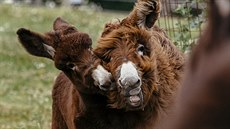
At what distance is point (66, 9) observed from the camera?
21.7 m

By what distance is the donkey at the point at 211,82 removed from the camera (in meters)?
1.56

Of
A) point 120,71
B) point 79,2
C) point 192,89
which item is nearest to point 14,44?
point 79,2

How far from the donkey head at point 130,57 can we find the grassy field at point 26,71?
368cm

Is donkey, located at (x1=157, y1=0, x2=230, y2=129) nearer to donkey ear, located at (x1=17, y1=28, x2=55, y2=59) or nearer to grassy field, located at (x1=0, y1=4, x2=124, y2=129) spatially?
donkey ear, located at (x1=17, y1=28, x2=55, y2=59)

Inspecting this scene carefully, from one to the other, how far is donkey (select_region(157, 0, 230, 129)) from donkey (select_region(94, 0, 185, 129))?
2.75m

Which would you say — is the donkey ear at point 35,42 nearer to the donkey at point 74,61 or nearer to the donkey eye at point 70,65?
the donkey at point 74,61

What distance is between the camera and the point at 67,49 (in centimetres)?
504

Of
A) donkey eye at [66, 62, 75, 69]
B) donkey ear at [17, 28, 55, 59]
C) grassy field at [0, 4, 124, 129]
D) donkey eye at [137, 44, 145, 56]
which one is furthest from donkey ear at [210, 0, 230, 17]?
grassy field at [0, 4, 124, 129]

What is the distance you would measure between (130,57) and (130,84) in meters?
0.35

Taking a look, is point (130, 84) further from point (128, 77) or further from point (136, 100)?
point (136, 100)

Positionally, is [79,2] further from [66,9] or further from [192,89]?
[192,89]

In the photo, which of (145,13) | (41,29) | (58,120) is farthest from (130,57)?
(41,29)

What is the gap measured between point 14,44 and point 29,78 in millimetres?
3615

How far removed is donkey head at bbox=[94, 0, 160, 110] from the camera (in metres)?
4.47
